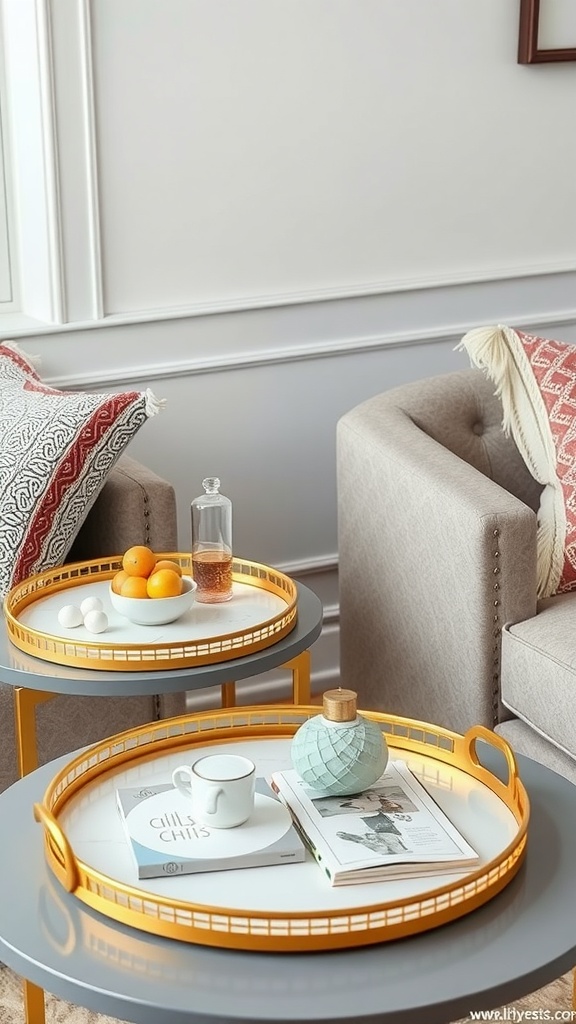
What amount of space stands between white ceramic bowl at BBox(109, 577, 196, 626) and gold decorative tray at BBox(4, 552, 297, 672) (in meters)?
0.01

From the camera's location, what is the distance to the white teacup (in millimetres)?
1362

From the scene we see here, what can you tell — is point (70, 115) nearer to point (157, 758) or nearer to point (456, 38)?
point (456, 38)

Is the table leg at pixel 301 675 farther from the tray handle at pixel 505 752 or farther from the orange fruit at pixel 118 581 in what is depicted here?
the tray handle at pixel 505 752

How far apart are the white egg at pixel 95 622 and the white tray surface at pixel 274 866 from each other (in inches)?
13.9

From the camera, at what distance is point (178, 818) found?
1.40 m

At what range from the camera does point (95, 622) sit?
189 centimetres

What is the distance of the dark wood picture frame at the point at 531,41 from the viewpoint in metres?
2.90

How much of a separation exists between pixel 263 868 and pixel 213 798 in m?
0.09

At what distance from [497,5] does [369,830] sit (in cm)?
217

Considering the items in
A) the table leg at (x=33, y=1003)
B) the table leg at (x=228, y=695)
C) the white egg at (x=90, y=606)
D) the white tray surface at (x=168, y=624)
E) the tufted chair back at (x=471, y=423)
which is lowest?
the table leg at (x=33, y=1003)

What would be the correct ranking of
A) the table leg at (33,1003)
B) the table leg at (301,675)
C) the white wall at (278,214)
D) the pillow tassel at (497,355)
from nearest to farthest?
the table leg at (33,1003), the table leg at (301,675), the pillow tassel at (497,355), the white wall at (278,214)

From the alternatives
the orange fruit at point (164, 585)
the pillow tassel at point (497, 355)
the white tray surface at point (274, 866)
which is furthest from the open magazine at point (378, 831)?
the pillow tassel at point (497, 355)

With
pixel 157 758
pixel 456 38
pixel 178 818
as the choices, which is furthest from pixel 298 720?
pixel 456 38

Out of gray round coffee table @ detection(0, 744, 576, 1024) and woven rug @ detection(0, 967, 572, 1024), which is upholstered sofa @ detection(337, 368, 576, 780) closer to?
woven rug @ detection(0, 967, 572, 1024)
